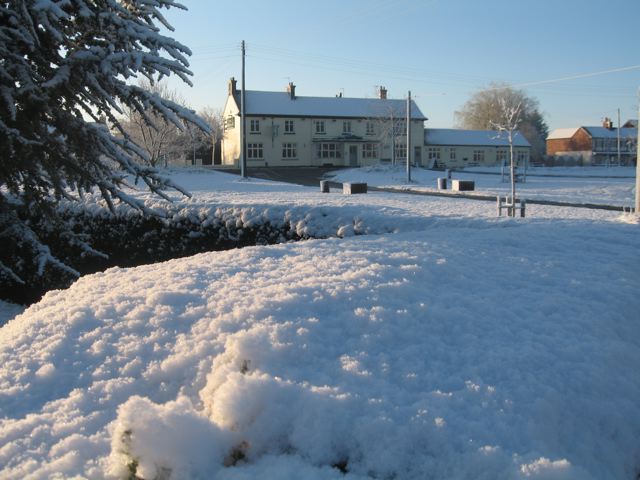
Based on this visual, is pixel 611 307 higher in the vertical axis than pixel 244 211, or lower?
lower

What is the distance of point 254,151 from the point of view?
59.9m

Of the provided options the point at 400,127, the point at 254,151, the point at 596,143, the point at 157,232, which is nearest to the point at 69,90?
the point at 157,232

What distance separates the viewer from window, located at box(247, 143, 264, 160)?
59656mm

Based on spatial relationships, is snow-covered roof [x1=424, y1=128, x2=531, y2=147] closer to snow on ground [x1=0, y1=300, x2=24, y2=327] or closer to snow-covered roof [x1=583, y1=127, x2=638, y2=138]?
snow-covered roof [x1=583, y1=127, x2=638, y2=138]

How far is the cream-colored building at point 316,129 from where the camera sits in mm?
60094

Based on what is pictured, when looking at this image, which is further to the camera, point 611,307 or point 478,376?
point 611,307

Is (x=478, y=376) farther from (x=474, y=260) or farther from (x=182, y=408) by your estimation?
(x=474, y=260)

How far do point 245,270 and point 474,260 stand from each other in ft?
7.36

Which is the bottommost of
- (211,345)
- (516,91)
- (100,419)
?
(100,419)

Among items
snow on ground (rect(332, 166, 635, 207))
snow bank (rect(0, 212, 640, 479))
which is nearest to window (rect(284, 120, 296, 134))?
snow on ground (rect(332, 166, 635, 207))

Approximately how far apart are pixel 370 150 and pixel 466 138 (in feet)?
41.3

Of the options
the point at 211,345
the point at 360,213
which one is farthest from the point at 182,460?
the point at 360,213

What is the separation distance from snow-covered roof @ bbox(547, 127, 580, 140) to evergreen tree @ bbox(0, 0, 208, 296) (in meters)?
91.9

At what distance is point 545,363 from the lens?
12.1 feet
